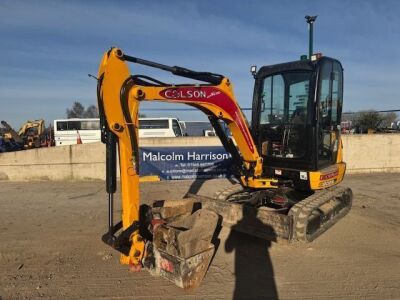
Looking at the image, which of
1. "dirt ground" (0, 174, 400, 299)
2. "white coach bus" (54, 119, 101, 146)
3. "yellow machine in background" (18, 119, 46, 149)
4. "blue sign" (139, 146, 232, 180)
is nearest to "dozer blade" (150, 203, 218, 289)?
"dirt ground" (0, 174, 400, 299)

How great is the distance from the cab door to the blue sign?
6087mm

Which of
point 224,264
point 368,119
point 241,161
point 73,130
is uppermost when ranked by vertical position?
point 368,119

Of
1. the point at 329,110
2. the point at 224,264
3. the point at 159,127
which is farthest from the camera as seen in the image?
the point at 159,127

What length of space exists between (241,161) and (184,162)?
6.26 metres

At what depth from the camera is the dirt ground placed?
4.34 metres

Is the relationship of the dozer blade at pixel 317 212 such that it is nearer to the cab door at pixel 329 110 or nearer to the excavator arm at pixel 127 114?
the cab door at pixel 329 110

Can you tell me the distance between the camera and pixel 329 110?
6555 mm

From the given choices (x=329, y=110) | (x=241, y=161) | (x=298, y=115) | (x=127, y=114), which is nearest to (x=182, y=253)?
(x=127, y=114)

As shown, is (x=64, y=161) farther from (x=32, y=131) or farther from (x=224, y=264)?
(x=32, y=131)

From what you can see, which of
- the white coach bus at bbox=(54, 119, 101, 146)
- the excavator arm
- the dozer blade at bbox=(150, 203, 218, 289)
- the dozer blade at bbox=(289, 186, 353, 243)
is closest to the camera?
the dozer blade at bbox=(150, 203, 218, 289)

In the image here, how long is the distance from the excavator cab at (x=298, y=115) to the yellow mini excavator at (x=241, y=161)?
0.06 ft

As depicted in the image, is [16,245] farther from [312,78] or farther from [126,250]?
[312,78]

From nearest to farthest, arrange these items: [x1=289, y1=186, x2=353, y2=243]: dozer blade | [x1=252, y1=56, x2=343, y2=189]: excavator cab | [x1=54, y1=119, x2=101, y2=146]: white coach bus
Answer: [x1=289, y1=186, x2=353, y2=243]: dozer blade, [x1=252, y1=56, x2=343, y2=189]: excavator cab, [x1=54, y1=119, x2=101, y2=146]: white coach bus

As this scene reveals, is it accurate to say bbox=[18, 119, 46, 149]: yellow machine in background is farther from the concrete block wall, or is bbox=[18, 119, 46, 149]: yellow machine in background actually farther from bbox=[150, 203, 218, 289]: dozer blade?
bbox=[150, 203, 218, 289]: dozer blade
